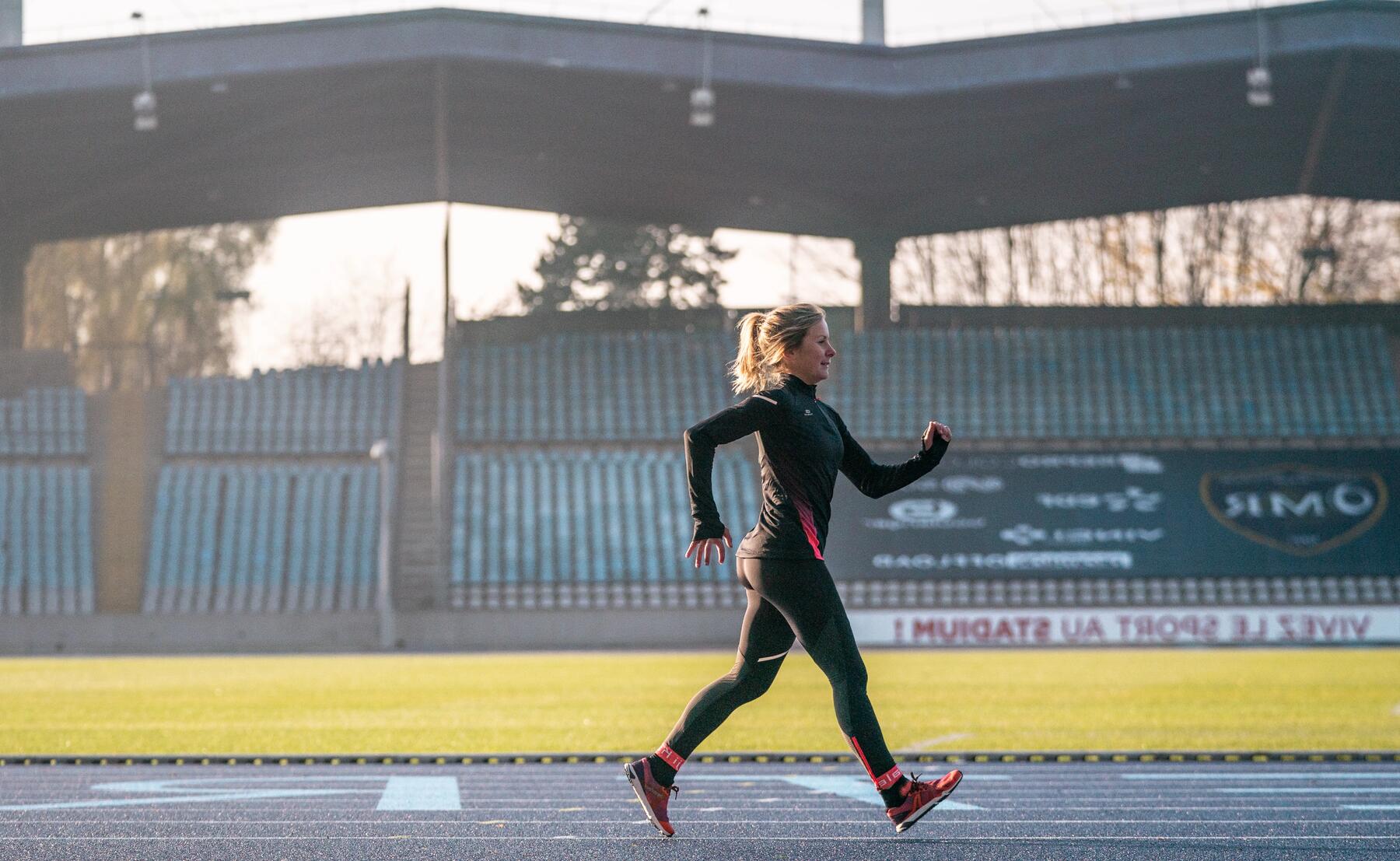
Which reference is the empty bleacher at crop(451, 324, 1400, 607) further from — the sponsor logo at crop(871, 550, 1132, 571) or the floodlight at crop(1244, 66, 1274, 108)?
the floodlight at crop(1244, 66, 1274, 108)

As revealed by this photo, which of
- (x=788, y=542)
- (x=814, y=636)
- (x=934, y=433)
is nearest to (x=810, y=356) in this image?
(x=934, y=433)

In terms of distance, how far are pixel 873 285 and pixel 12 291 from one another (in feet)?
59.0

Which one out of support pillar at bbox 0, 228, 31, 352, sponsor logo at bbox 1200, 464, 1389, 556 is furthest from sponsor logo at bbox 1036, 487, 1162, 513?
support pillar at bbox 0, 228, 31, 352

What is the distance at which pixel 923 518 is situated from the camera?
32469 millimetres

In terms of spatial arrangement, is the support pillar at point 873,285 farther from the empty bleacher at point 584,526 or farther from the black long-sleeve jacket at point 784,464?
the black long-sleeve jacket at point 784,464

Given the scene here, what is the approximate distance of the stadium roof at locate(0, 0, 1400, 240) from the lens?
90.0ft

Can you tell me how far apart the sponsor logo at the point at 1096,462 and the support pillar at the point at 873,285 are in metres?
5.05

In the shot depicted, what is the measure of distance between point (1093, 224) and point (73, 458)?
26.0m

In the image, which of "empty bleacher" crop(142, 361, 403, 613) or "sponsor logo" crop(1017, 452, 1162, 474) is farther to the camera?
"sponsor logo" crop(1017, 452, 1162, 474)

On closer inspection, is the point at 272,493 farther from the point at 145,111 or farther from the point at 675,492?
the point at 145,111

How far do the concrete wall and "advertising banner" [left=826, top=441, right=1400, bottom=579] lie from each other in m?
3.75

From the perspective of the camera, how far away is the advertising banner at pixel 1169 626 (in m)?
30.2

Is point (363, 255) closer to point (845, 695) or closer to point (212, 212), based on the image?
point (212, 212)

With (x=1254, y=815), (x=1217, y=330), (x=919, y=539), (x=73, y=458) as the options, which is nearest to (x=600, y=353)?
(x=919, y=539)
